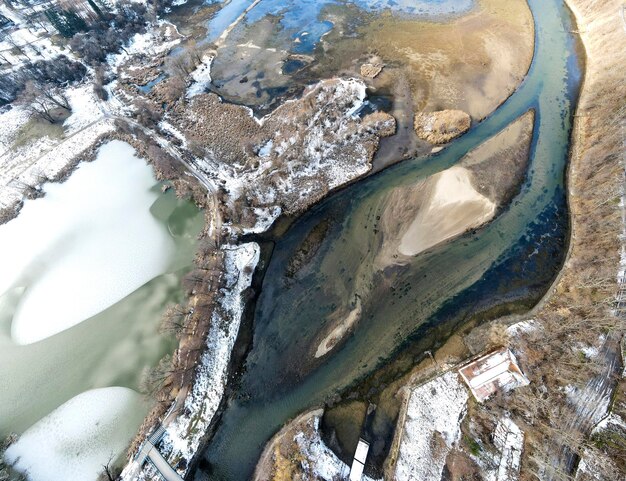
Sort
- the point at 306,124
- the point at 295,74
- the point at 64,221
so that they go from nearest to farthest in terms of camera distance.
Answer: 1. the point at 64,221
2. the point at 306,124
3. the point at 295,74

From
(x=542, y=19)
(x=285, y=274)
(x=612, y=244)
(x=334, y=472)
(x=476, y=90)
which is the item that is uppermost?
(x=542, y=19)

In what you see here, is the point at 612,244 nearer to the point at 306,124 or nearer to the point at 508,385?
the point at 508,385

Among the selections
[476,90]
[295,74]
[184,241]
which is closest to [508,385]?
[184,241]

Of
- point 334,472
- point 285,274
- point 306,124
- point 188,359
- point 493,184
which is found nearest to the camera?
point 334,472

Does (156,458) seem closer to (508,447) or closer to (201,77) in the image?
(508,447)

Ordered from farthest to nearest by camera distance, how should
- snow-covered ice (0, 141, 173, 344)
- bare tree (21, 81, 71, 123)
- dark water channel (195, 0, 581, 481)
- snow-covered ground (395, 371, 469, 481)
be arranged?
1. bare tree (21, 81, 71, 123)
2. snow-covered ice (0, 141, 173, 344)
3. dark water channel (195, 0, 581, 481)
4. snow-covered ground (395, 371, 469, 481)

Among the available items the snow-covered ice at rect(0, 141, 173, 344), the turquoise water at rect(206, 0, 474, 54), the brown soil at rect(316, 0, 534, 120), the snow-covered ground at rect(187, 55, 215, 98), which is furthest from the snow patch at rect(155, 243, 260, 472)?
the turquoise water at rect(206, 0, 474, 54)

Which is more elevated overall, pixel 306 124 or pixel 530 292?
pixel 306 124

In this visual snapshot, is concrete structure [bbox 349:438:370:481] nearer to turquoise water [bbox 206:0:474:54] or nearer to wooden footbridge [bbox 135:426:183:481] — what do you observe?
wooden footbridge [bbox 135:426:183:481]
